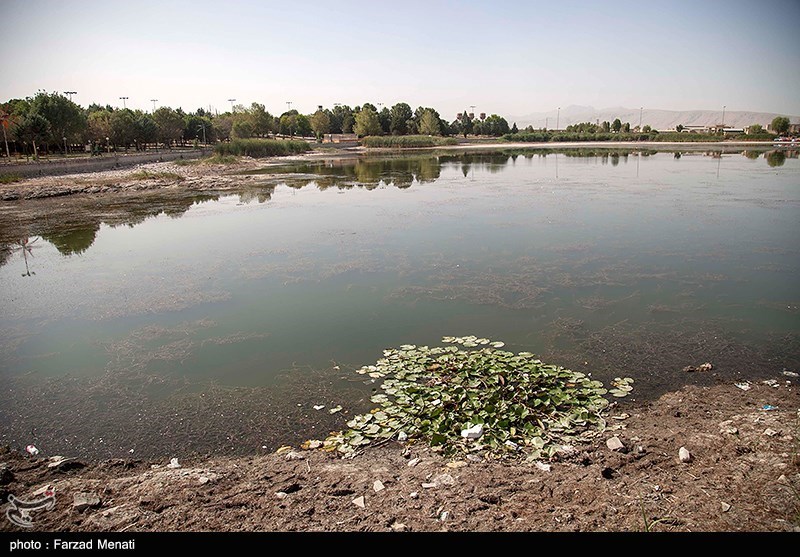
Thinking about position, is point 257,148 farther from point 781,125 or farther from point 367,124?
point 781,125

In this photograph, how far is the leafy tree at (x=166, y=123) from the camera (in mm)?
65000

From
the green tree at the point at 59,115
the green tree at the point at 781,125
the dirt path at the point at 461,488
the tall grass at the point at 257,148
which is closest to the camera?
the dirt path at the point at 461,488

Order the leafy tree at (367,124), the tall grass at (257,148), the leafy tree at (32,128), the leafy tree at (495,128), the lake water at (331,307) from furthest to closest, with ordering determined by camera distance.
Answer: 1. the leafy tree at (495,128)
2. the leafy tree at (367,124)
3. the tall grass at (257,148)
4. the leafy tree at (32,128)
5. the lake water at (331,307)

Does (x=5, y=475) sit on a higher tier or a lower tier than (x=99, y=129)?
lower

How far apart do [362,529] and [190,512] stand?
1422 millimetres

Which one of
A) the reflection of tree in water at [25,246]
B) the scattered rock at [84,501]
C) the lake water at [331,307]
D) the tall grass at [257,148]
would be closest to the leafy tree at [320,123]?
the tall grass at [257,148]

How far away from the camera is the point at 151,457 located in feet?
17.1

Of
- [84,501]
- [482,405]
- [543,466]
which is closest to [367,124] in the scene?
[482,405]

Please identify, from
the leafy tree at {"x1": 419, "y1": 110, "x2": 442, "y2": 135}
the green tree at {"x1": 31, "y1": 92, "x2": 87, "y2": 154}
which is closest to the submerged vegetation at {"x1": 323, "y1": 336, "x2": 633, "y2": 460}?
the green tree at {"x1": 31, "y1": 92, "x2": 87, "y2": 154}

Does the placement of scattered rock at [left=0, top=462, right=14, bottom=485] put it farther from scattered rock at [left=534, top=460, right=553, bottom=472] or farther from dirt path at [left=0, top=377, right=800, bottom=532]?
scattered rock at [left=534, top=460, right=553, bottom=472]

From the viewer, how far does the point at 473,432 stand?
5.01 meters

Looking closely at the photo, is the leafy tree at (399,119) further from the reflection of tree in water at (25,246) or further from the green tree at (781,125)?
the reflection of tree in water at (25,246)

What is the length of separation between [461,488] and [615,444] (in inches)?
68.4

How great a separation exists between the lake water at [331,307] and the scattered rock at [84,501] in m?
1.19
